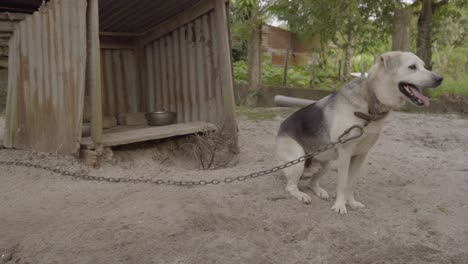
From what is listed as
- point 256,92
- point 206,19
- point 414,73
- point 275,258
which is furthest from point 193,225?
point 256,92

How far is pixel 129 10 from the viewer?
759 cm

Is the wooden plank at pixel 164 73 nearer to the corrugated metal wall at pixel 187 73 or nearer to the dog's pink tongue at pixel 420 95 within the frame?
the corrugated metal wall at pixel 187 73

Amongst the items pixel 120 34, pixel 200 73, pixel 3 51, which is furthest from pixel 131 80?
pixel 3 51

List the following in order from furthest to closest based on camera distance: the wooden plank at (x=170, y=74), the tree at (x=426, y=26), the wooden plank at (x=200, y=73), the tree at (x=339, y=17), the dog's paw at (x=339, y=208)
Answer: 1. the tree at (x=339, y=17)
2. the tree at (x=426, y=26)
3. the wooden plank at (x=170, y=74)
4. the wooden plank at (x=200, y=73)
5. the dog's paw at (x=339, y=208)

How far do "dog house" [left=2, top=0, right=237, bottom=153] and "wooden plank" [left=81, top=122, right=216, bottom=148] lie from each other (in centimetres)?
1

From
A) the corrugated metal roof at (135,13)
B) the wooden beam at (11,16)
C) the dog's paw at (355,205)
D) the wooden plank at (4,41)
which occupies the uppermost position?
the corrugated metal roof at (135,13)

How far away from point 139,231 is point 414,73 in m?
2.65

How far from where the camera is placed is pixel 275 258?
336cm

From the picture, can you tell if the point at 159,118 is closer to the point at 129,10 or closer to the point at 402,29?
the point at 129,10

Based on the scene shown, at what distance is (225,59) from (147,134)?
164cm

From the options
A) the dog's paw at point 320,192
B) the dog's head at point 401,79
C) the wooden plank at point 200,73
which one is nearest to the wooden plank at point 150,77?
the wooden plank at point 200,73

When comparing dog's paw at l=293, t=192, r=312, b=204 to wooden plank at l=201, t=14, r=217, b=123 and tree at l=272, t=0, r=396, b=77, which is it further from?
tree at l=272, t=0, r=396, b=77

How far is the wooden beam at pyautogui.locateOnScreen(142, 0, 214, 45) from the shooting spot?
7.09 meters

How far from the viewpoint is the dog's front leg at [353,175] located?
4285mm
